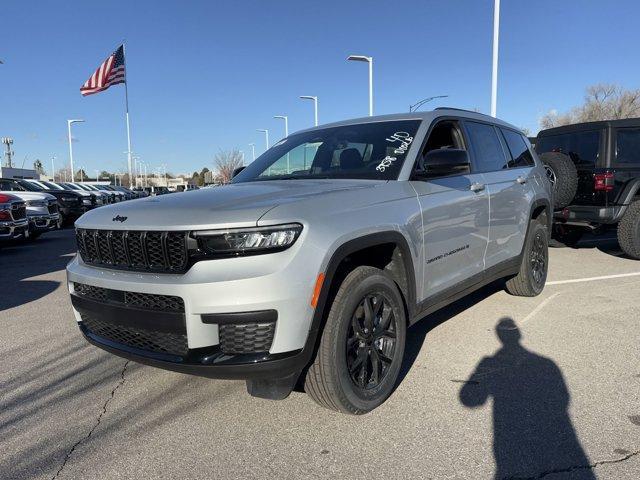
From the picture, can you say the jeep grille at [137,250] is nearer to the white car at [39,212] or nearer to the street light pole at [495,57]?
the white car at [39,212]

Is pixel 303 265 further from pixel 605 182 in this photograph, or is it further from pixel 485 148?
pixel 605 182

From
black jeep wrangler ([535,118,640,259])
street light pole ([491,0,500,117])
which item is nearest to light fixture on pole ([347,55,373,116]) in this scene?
street light pole ([491,0,500,117])

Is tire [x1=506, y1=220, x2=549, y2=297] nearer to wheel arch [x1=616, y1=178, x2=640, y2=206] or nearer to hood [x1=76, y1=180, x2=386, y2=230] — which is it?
wheel arch [x1=616, y1=178, x2=640, y2=206]

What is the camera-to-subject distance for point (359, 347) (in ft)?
9.62

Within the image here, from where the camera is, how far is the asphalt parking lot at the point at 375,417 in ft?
8.16

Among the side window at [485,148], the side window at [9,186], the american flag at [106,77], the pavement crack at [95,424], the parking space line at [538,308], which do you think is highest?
the american flag at [106,77]

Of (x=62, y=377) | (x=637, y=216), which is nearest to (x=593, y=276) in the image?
(x=637, y=216)

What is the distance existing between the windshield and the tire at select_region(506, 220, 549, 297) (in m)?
2.32

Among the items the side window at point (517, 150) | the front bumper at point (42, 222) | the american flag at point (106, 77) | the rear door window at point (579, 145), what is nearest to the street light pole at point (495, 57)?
the rear door window at point (579, 145)

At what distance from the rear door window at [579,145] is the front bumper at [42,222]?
11.3 metres

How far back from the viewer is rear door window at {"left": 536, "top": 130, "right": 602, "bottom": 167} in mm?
7586

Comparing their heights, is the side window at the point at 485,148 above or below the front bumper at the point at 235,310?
above

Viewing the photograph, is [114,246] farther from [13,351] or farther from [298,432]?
[13,351]

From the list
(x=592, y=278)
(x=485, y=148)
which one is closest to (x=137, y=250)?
(x=485, y=148)
